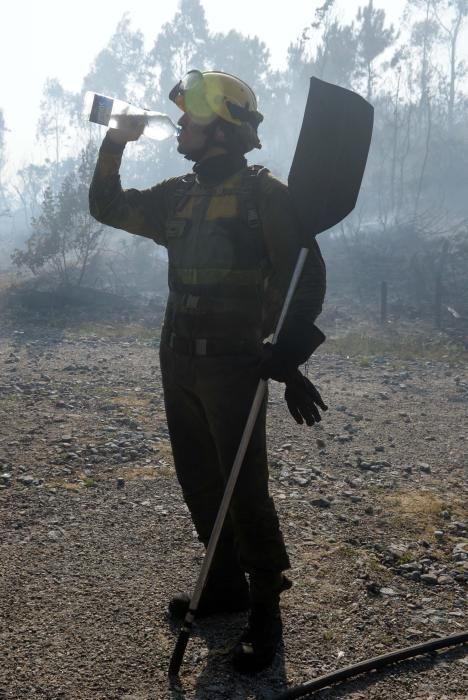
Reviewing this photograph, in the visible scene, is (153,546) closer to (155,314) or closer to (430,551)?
(430,551)

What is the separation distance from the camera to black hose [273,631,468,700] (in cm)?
281

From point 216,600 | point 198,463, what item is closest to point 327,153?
point 198,463

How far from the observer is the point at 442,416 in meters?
8.20

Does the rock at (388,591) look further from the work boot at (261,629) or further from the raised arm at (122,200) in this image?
the raised arm at (122,200)

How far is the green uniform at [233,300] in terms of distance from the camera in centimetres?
291

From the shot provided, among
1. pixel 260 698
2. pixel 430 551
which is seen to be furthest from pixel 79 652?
pixel 430 551

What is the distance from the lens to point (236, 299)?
2990 millimetres

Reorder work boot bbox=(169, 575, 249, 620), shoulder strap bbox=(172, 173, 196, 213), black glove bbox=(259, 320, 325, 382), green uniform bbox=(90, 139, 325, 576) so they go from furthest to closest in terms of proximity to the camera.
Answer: work boot bbox=(169, 575, 249, 620) < shoulder strap bbox=(172, 173, 196, 213) < green uniform bbox=(90, 139, 325, 576) < black glove bbox=(259, 320, 325, 382)

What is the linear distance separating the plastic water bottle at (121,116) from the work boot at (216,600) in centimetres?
223

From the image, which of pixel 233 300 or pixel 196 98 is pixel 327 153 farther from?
pixel 233 300

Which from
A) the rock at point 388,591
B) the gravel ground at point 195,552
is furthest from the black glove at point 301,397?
the rock at point 388,591

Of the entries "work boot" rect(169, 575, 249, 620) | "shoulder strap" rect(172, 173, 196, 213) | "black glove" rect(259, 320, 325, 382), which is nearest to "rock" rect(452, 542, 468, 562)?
"work boot" rect(169, 575, 249, 620)

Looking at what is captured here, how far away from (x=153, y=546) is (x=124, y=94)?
5616cm

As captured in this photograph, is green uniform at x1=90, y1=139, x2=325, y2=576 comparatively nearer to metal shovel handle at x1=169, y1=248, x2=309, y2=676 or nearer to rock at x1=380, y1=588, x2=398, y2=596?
metal shovel handle at x1=169, y1=248, x2=309, y2=676
